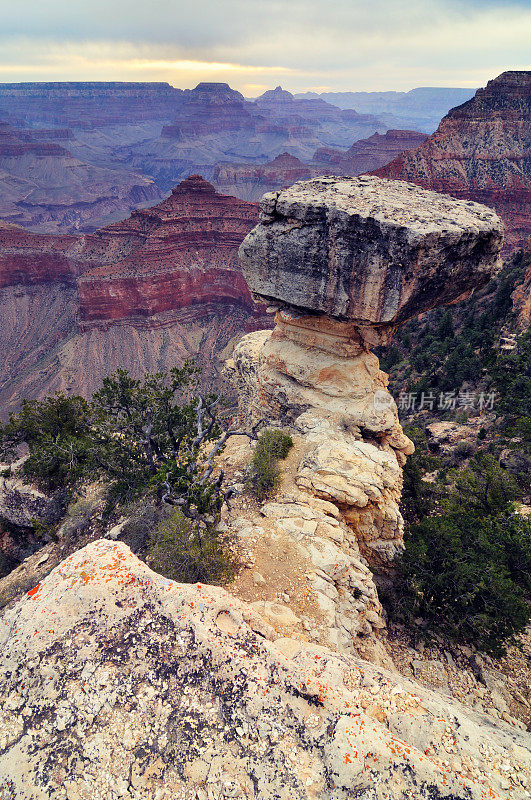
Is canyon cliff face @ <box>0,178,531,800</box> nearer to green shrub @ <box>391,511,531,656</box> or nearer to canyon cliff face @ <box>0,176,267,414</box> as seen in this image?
green shrub @ <box>391,511,531,656</box>

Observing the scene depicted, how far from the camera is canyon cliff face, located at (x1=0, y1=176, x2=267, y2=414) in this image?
6694 centimetres

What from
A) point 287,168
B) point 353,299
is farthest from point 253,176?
point 353,299

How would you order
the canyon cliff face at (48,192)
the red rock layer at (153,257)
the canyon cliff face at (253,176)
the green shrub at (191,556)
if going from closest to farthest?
the green shrub at (191,556), the red rock layer at (153,257), the canyon cliff face at (48,192), the canyon cliff face at (253,176)

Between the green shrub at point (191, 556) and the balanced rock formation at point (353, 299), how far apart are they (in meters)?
3.89

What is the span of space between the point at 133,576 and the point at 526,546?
1202 centimetres

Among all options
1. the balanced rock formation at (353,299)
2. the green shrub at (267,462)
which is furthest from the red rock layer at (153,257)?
the green shrub at (267,462)

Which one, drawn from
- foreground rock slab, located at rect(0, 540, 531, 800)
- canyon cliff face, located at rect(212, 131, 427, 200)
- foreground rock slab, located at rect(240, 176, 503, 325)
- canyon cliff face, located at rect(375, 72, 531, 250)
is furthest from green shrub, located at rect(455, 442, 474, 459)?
canyon cliff face, located at rect(212, 131, 427, 200)

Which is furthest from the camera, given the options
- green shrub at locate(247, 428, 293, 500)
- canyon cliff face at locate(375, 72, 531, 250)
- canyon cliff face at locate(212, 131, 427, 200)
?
canyon cliff face at locate(212, 131, 427, 200)

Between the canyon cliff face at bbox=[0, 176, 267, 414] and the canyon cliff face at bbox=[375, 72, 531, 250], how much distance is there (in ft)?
129

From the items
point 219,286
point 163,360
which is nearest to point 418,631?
point 163,360

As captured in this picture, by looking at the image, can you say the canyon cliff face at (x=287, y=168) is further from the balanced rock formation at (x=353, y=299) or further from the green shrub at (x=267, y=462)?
the green shrub at (x=267, y=462)

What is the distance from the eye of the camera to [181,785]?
16.2ft

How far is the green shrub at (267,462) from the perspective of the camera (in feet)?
43.6

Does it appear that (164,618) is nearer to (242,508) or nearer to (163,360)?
(242,508)
